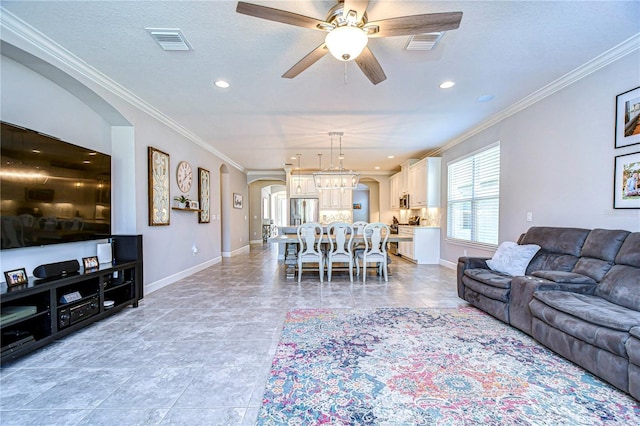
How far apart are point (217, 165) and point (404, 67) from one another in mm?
5119

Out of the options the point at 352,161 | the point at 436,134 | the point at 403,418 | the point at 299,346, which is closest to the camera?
the point at 403,418

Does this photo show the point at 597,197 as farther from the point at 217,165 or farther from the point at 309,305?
the point at 217,165

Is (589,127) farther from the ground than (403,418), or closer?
farther from the ground

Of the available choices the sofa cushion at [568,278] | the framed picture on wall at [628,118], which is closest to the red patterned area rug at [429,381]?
the sofa cushion at [568,278]

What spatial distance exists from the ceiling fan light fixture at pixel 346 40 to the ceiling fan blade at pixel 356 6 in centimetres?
9

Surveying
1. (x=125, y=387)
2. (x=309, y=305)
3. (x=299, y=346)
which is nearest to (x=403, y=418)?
(x=299, y=346)

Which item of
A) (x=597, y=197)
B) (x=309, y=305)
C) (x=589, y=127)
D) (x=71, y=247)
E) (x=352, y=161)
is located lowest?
(x=309, y=305)

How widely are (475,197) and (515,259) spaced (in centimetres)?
225

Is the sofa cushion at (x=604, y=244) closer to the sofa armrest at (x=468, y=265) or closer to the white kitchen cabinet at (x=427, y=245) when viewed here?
the sofa armrest at (x=468, y=265)

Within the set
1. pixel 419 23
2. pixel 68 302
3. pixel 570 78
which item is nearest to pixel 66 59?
pixel 68 302

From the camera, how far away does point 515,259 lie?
3129 millimetres

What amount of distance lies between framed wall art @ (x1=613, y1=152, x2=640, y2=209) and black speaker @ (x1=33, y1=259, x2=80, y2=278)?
533 centimetres

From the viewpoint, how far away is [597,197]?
2.85m

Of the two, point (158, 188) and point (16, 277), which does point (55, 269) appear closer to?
point (16, 277)
